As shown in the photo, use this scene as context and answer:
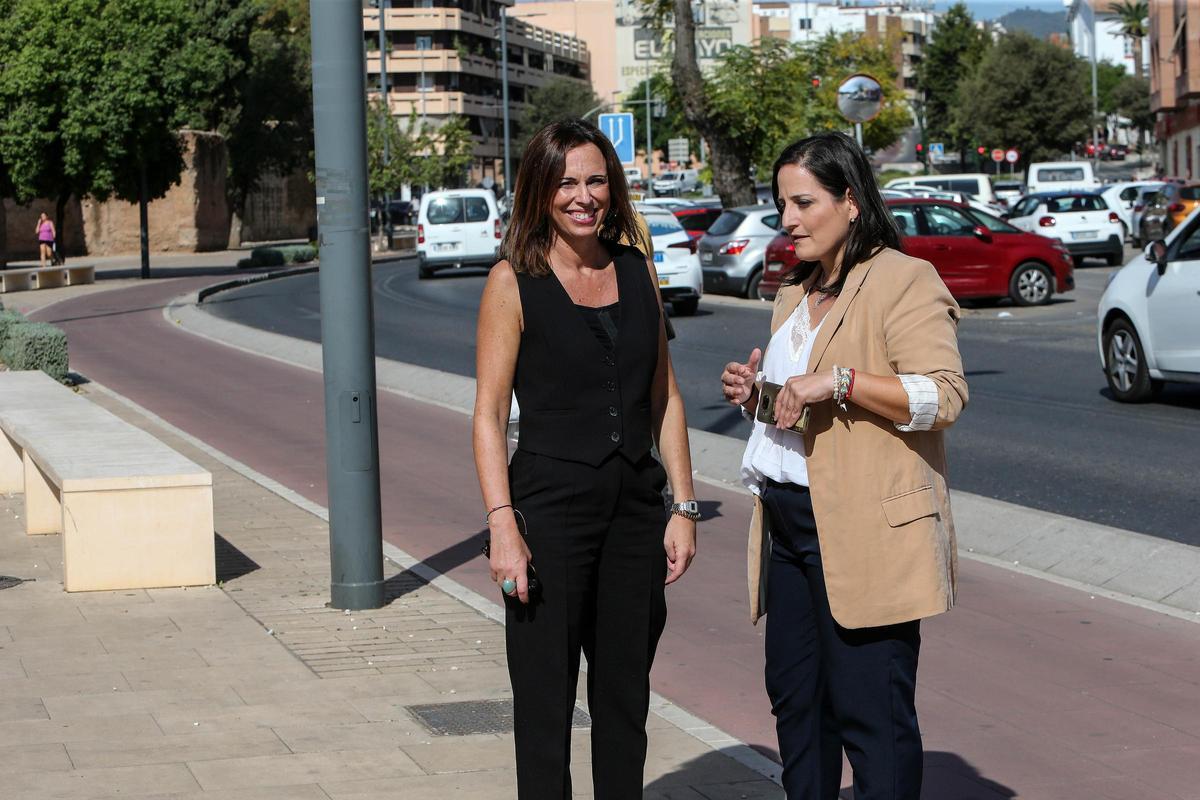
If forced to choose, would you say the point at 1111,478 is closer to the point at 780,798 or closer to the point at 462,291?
the point at 780,798

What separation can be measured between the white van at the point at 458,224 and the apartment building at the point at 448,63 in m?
72.6

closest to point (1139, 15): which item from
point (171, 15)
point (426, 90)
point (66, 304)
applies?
point (426, 90)

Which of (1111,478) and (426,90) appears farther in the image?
(426,90)

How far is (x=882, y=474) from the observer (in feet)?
11.8

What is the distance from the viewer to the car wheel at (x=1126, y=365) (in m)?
13.9

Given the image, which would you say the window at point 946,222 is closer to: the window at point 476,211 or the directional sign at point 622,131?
the directional sign at point 622,131

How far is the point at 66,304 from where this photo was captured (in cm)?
3400

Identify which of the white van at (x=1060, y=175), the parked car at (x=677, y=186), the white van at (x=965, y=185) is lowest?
the white van at (x=965, y=185)

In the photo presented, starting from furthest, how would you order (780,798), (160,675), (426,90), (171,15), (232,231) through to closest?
(426,90)
(232,231)
(171,15)
(160,675)
(780,798)

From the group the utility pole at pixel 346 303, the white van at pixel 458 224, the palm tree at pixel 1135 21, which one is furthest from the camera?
the palm tree at pixel 1135 21

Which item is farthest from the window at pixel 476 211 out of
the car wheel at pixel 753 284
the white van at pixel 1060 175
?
the white van at pixel 1060 175

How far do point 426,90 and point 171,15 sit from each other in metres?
72.9

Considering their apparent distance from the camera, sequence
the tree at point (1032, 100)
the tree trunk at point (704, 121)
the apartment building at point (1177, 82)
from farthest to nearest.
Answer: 1. the tree at point (1032, 100)
2. the apartment building at point (1177, 82)
3. the tree trunk at point (704, 121)

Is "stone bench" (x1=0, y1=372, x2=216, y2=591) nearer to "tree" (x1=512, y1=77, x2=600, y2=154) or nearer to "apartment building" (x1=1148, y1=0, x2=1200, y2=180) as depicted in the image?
"apartment building" (x1=1148, y1=0, x2=1200, y2=180)
